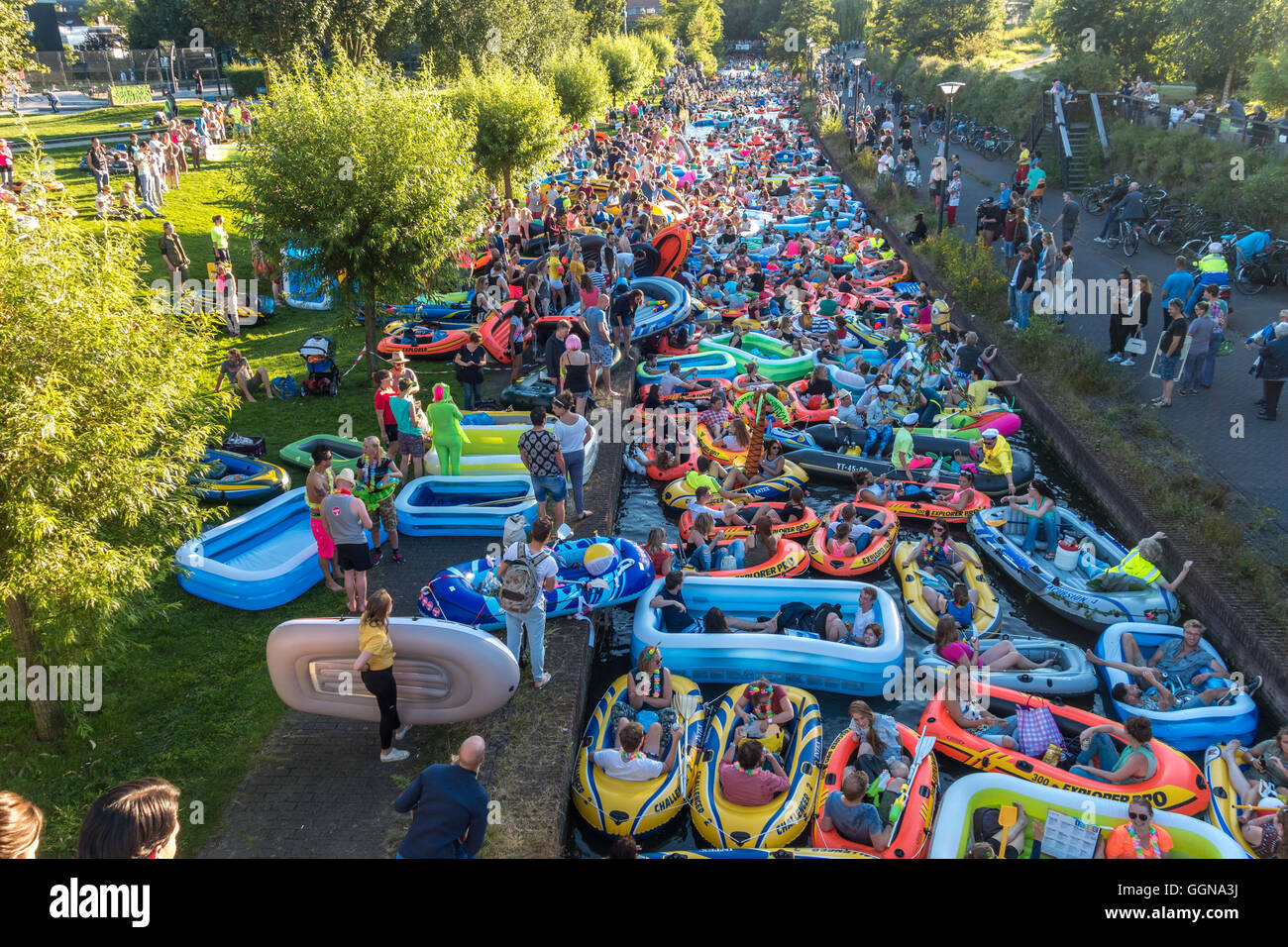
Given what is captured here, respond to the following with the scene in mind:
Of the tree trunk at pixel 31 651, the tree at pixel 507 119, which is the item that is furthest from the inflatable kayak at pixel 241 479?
the tree at pixel 507 119

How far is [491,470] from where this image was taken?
38.4 feet

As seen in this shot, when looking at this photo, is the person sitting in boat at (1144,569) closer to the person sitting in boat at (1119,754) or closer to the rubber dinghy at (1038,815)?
the person sitting in boat at (1119,754)

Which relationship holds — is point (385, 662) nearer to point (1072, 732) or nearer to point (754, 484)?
point (1072, 732)

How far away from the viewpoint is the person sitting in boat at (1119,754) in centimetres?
708

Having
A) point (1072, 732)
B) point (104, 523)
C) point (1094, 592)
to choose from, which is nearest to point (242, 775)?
point (104, 523)

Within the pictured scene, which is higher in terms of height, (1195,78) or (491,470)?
(1195,78)

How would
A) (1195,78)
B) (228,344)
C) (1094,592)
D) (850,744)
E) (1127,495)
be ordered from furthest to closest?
(1195,78) → (228,344) → (1127,495) → (1094,592) → (850,744)

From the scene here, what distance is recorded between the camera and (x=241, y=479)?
1111 cm

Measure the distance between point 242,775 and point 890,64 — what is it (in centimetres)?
5762

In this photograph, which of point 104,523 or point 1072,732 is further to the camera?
point 1072,732

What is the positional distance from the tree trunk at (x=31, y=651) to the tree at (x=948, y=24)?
50916 millimetres

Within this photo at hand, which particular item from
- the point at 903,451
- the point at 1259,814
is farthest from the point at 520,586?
the point at 903,451

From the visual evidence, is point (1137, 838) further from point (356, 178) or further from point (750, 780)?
point (356, 178)

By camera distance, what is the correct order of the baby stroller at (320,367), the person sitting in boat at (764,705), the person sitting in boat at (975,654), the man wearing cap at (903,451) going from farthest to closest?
1. the baby stroller at (320,367)
2. the man wearing cap at (903,451)
3. the person sitting in boat at (975,654)
4. the person sitting in boat at (764,705)
